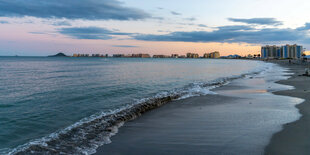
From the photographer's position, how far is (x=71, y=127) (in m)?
7.51

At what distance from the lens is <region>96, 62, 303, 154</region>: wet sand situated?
5410 mm

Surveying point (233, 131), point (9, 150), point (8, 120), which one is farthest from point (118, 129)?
point (8, 120)

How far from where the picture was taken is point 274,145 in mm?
5387

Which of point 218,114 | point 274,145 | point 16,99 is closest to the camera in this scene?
point 274,145

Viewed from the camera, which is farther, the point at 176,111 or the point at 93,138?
the point at 176,111

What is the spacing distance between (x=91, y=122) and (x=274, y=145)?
19.9ft

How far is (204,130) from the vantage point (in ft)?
22.5

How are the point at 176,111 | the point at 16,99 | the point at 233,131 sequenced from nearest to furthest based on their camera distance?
1. the point at 233,131
2. the point at 176,111
3. the point at 16,99

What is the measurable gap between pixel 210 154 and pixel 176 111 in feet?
15.8

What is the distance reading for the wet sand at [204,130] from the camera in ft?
17.7

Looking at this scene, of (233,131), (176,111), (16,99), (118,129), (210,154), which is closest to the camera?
(210,154)

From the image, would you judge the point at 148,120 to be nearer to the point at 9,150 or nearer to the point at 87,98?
the point at 9,150

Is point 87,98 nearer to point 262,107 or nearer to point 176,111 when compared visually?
point 176,111

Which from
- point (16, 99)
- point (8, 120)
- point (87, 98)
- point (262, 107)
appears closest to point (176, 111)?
point (262, 107)
